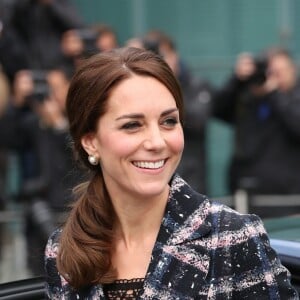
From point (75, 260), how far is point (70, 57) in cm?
433

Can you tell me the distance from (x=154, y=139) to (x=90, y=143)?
0.83 feet

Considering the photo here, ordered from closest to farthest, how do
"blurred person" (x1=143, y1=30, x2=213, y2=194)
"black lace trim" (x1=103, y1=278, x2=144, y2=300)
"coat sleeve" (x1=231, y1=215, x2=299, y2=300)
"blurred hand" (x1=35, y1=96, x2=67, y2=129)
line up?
"coat sleeve" (x1=231, y1=215, x2=299, y2=300)
"black lace trim" (x1=103, y1=278, x2=144, y2=300)
"blurred hand" (x1=35, y1=96, x2=67, y2=129)
"blurred person" (x1=143, y1=30, x2=213, y2=194)

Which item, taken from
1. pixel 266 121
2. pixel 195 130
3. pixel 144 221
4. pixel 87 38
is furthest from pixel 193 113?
pixel 144 221

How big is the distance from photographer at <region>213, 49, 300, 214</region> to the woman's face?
403 cm

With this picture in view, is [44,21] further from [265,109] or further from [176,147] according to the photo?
[176,147]

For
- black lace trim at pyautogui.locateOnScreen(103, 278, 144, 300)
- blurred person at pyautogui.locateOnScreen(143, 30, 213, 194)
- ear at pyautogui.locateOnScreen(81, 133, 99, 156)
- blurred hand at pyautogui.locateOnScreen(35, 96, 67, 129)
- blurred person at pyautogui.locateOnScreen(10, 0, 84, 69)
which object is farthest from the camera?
blurred person at pyautogui.locateOnScreen(10, 0, 84, 69)

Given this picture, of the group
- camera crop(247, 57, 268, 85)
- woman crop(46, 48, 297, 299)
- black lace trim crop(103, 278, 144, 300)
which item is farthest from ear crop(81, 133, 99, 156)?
camera crop(247, 57, 268, 85)

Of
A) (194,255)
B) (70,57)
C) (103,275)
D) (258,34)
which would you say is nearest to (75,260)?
(103,275)

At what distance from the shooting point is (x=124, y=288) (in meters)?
2.35

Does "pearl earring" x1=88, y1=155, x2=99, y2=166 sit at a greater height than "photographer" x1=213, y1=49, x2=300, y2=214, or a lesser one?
greater

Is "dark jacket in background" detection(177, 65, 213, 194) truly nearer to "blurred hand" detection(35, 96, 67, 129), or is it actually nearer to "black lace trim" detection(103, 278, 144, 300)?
"blurred hand" detection(35, 96, 67, 129)

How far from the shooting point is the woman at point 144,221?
226 cm

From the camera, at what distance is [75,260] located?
94.5 inches

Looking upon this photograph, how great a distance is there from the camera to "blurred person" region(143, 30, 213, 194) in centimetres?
645
